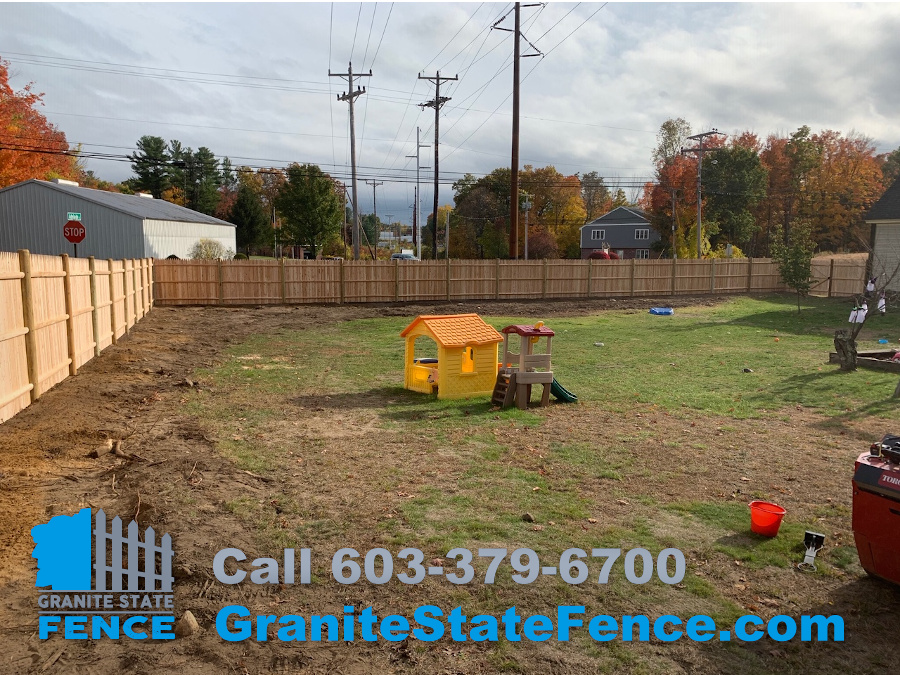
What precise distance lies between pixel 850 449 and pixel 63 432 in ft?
31.1

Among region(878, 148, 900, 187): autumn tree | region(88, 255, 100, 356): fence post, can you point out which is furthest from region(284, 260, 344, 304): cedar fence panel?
region(878, 148, 900, 187): autumn tree

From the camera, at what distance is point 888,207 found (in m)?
28.2

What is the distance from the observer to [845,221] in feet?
174

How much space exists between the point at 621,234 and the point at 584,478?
217 ft

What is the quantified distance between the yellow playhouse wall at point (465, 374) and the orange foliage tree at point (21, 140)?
Result: 1371 inches

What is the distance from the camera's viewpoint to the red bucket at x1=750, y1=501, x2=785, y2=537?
16.9ft

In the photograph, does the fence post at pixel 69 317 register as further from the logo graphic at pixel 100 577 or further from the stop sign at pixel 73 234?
the stop sign at pixel 73 234

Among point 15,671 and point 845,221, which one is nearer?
point 15,671

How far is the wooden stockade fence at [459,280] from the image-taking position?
87.1ft

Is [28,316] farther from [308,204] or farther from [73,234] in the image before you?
[308,204]

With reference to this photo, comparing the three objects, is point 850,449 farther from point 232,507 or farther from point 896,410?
point 232,507

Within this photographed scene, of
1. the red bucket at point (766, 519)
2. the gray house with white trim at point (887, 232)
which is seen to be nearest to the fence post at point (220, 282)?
the red bucket at point (766, 519)

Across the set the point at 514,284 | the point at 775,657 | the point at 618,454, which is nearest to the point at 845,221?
the point at 514,284

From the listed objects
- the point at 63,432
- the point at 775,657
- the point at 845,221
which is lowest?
the point at 775,657
